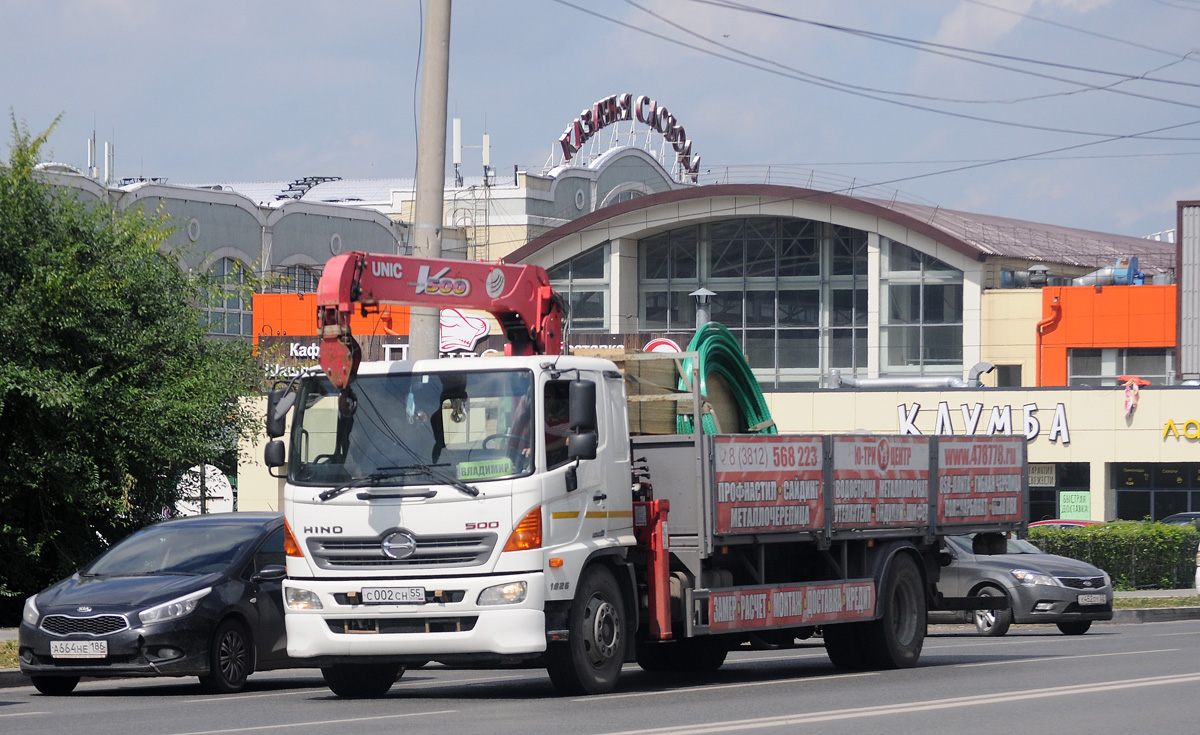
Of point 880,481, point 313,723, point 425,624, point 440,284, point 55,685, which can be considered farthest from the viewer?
point 880,481

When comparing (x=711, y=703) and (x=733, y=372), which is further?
(x=733, y=372)

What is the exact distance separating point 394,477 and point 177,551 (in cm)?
373

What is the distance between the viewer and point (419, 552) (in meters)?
11.0

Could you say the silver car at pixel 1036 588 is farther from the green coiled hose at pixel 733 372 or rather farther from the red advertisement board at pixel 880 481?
the red advertisement board at pixel 880 481

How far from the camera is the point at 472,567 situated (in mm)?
10977

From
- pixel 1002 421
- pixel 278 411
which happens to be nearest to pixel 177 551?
pixel 278 411

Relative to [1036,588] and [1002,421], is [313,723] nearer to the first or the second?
[1036,588]

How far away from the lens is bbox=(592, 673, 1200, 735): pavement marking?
9.28m

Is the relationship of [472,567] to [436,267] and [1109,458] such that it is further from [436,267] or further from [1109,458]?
[1109,458]

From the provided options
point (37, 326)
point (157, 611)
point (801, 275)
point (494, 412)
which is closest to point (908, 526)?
point (494, 412)

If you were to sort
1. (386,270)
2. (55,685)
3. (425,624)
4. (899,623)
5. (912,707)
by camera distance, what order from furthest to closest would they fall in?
(899,623), (55,685), (386,270), (425,624), (912,707)

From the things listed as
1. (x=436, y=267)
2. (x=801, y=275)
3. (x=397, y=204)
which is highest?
(x=397, y=204)

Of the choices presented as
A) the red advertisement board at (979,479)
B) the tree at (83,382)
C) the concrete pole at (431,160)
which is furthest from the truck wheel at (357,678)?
the tree at (83,382)

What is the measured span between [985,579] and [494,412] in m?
12.2
